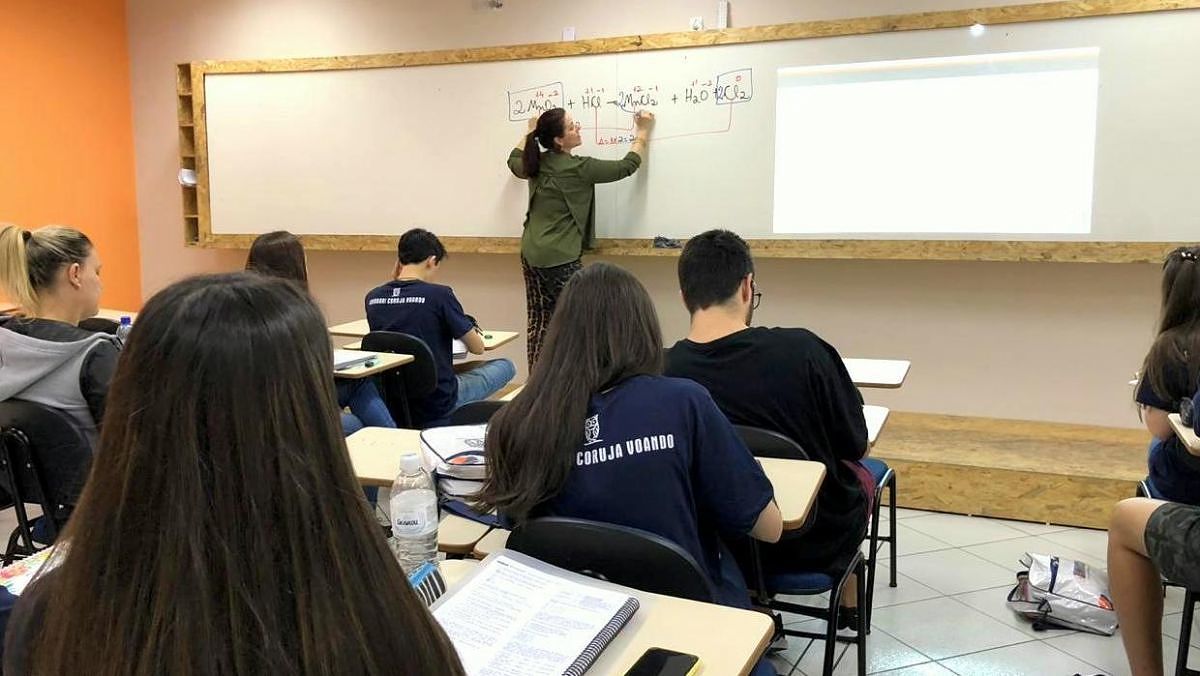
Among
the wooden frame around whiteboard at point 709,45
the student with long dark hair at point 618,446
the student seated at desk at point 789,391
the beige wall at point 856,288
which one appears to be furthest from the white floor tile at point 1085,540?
the student with long dark hair at point 618,446

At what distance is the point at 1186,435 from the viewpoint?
2084mm

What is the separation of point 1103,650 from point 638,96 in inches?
132

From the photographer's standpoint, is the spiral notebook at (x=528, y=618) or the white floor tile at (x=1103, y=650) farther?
the white floor tile at (x=1103, y=650)

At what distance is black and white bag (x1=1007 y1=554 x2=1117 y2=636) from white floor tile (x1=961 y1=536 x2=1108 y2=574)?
336mm

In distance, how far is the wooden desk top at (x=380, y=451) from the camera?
6.20 feet

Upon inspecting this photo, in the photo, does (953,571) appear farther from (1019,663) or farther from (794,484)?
(794,484)

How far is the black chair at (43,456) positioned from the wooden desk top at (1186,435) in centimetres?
277

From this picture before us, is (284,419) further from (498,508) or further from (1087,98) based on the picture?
(1087,98)

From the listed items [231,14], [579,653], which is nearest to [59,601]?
[579,653]

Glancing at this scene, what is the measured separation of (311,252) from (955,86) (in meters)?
4.10

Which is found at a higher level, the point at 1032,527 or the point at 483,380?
the point at 483,380

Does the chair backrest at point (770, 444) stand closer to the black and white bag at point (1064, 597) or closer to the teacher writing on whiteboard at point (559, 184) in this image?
the black and white bag at point (1064, 597)

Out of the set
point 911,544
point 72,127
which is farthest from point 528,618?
point 72,127

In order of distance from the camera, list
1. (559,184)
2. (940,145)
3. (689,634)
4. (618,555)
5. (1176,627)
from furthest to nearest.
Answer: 1. (559,184)
2. (940,145)
3. (1176,627)
4. (618,555)
5. (689,634)
